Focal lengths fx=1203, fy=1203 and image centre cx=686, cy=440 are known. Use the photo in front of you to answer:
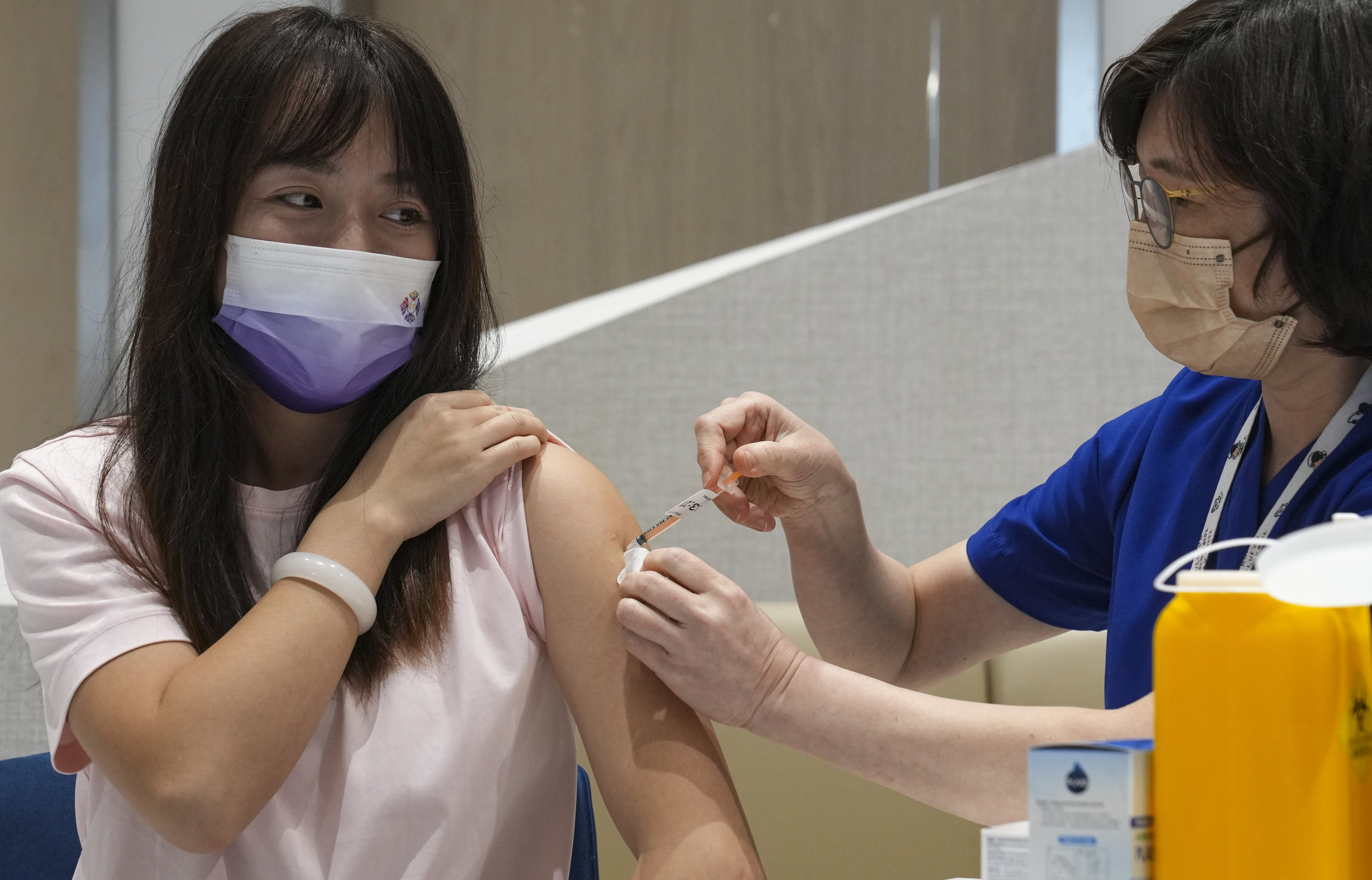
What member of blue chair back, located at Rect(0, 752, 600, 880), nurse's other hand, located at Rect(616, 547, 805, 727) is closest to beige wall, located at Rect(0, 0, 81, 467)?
blue chair back, located at Rect(0, 752, 600, 880)

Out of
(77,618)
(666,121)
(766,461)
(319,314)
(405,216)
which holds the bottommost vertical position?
(77,618)

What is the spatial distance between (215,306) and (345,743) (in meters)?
0.49

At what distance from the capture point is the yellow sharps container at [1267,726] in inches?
26.1

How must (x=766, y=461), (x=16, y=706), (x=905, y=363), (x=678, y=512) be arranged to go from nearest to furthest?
(x=678, y=512) → (x=766, y=461) → (x=16, y=706) → (x=905, y=363)

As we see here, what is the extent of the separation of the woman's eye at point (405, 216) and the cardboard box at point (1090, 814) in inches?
34.7

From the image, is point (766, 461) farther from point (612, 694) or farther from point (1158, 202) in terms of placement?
point (1158, 202)

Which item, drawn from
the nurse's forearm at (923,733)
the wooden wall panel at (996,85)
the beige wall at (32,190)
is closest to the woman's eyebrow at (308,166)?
the nurse's forearm at (923,733)

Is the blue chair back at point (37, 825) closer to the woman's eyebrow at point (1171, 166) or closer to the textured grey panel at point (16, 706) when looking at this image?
the textured grey panel at point (16, 706)

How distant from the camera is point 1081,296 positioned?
2.45 metres

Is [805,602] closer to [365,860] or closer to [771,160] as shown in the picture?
[365,860]

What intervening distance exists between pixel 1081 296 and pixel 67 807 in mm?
2003

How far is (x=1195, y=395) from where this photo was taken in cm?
150

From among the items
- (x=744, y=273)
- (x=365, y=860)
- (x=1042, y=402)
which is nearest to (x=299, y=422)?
(x=365, y=860)

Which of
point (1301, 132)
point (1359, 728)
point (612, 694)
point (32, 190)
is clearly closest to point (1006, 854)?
point (1359, 728)
